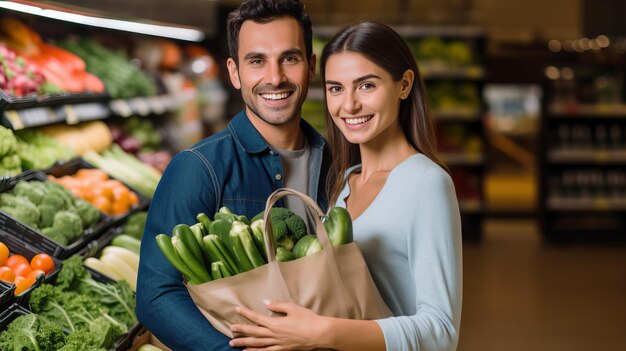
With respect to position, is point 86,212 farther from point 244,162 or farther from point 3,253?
point 244,162

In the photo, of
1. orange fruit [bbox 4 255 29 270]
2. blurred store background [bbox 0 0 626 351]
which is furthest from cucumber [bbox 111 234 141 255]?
orange fruit [bbox 4 255 29 270]

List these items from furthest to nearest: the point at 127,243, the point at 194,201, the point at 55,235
Answer: the point at 127,243
the point at 55,235
the point at 194,201

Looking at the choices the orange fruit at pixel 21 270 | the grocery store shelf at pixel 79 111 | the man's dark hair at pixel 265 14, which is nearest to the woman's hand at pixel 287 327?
the man's dark hair at pixel 265 14

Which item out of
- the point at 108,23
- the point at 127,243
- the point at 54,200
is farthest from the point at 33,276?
the point at 108,23

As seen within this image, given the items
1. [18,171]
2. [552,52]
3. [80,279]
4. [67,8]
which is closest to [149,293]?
[80,279]

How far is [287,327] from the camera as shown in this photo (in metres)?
1.79

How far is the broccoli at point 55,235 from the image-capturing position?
3.36m

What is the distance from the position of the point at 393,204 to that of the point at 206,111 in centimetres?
666

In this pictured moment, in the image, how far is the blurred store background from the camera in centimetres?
426

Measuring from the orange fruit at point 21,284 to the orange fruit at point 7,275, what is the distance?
2 centimetres

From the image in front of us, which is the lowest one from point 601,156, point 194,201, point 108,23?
point 601,156

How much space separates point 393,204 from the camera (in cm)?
204

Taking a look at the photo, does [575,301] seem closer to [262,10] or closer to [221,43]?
[221,43]

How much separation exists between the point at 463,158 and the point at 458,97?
2.21 feet
